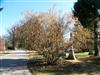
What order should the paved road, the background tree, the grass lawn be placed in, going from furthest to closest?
1. the background tree
2. the paved road
3. the grass lawn

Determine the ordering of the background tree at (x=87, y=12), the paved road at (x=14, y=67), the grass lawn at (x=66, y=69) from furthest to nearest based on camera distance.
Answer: the background tree at (x=87, y=12) → the paved road at (x=14, y=67) → the grass lawn at (x=66, y=69)

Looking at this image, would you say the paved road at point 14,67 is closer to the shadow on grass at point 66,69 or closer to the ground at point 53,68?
the ground at point 53,68

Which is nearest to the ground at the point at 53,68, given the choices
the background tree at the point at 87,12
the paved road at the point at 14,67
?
the paved road at the point at 14,67

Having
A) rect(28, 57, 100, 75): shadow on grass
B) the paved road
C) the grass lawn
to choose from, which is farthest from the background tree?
rect(28, 57, 100, 75): shadow on grass

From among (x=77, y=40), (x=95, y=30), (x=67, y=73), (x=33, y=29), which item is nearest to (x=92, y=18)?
(x=95, y=30)

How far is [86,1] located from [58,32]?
7977mm

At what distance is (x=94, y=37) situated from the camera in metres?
34.9

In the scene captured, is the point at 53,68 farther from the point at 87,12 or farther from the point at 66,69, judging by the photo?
the point at 87,12

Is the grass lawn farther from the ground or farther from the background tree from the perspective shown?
the background tree

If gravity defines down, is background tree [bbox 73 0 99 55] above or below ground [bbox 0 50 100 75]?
above

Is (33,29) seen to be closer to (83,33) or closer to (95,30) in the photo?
(83,33)

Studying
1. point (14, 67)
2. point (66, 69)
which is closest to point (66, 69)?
point (66, 69)

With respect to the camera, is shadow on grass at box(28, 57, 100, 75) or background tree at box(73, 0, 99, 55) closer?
shadow on grass at box(28, 57, 100, 75)

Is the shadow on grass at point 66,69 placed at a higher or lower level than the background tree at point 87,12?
lower
